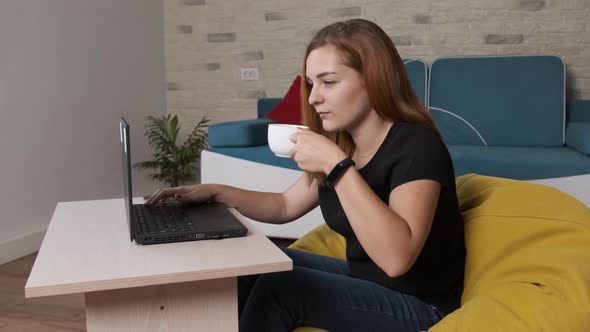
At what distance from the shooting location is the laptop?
48.6 inches

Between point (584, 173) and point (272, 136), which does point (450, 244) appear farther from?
point (584, 173)

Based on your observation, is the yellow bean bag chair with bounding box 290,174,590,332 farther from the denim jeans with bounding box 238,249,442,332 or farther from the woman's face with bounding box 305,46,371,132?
the woman's face with bounding box 305,46,371,132

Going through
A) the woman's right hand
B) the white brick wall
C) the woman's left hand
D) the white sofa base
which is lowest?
the white sofa base

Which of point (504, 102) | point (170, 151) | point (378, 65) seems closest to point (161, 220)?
point (378, 65)

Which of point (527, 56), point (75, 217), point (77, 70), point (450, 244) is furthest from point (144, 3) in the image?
point (450, 244)

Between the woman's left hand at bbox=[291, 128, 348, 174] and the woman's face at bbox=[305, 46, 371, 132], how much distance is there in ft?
0.24

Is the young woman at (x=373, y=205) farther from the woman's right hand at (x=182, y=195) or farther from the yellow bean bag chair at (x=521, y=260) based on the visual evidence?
the woman's right hand at (x=182, y=195)

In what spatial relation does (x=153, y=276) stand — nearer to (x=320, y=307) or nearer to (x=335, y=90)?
(x=320, y=307)

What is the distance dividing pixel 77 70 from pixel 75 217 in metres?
2.56

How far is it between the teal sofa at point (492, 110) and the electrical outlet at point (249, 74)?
3.40 ft

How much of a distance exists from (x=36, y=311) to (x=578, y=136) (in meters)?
2.54

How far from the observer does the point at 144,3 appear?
4.56m

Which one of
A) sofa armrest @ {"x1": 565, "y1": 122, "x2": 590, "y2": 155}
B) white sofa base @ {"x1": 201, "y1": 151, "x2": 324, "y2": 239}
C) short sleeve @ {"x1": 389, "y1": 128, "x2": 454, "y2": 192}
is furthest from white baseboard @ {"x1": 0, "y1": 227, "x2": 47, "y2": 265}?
sofa armrest @ {"x1": 565, "y1": 122, "x2": 590, "y2": 155}

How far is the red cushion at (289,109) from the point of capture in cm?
387
